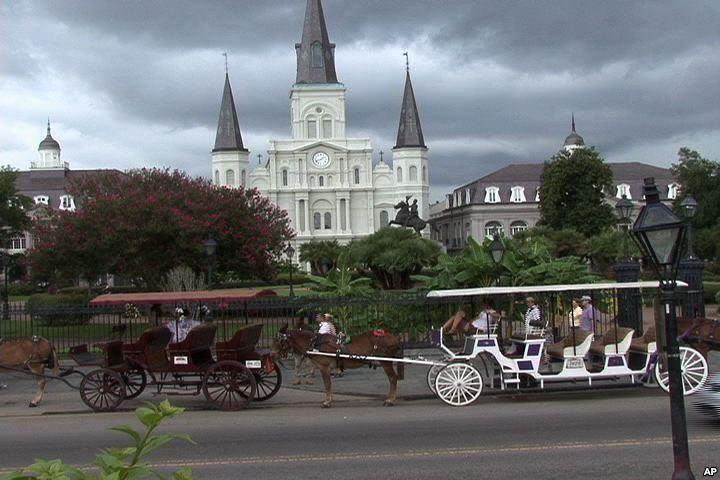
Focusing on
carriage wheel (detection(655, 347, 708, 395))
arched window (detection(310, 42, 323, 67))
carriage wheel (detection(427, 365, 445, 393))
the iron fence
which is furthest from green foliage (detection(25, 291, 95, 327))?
arched window (detection(310, 42, 323, 67))

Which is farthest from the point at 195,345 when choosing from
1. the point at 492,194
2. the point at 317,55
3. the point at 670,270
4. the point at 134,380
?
the point at 317,55

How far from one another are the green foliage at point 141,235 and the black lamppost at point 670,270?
84.3 feet

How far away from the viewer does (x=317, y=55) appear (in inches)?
4163

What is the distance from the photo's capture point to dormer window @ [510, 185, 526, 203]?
335ft

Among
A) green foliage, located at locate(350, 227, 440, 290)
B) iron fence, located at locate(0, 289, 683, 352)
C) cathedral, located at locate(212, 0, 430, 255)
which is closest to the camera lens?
iron fence, located at locate(0, 289, 683, 352)

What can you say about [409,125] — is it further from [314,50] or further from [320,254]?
[320,254]

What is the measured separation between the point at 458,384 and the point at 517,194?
91347 millimetres

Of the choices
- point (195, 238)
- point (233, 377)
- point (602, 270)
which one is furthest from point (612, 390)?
point (602, 270)

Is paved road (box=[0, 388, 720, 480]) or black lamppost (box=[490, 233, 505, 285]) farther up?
black lamppost (box=[490, 233, 505, 285])

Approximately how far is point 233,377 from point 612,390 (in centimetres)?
694

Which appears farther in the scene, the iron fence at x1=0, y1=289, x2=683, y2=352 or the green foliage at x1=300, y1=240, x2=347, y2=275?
the green foliage at x1=300, y1=240, x2=347, y2=275

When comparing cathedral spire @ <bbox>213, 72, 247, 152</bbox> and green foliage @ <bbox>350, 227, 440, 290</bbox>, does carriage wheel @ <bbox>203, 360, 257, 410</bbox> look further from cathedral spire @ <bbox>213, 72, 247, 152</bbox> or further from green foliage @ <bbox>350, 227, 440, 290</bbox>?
cathedral spire @ <bbox>213, 72, 247, 152</bbox>

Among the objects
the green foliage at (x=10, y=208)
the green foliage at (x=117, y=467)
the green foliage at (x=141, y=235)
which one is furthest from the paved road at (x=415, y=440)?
the green foliage at (x=10, y=208)

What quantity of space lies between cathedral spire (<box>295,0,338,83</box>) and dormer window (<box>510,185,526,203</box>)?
26.9 meters
